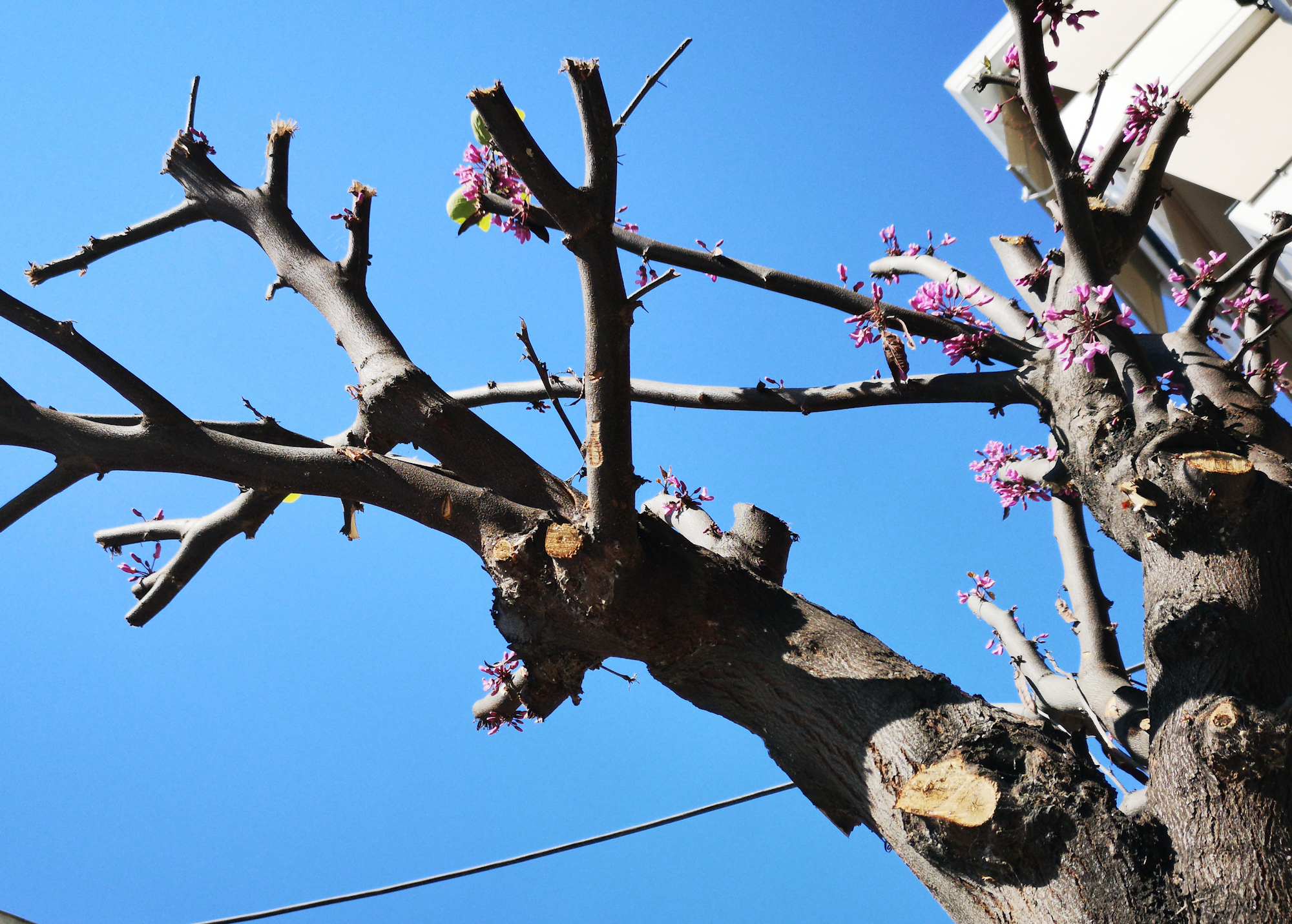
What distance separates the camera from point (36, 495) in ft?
5.74

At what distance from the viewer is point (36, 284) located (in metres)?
2.44

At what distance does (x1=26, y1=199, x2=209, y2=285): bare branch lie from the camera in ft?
7.82

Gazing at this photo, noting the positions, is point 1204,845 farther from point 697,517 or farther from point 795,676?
point 697,517

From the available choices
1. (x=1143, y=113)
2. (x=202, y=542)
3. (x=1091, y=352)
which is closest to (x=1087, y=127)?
(x=1143, y=113)

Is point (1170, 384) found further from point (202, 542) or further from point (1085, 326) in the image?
point (202, 542)

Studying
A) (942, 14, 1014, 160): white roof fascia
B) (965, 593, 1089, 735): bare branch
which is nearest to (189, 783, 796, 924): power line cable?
(965, 593, 1089, 735): bare branch

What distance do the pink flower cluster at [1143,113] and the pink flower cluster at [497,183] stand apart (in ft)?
6.45

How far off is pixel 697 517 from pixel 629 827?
57.9 inches

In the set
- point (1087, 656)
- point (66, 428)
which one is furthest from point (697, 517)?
point (66, 428)

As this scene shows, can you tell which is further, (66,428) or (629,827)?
(629,827)

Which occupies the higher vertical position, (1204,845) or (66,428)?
(66,428)

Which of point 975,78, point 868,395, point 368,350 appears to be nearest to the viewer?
point 368,350

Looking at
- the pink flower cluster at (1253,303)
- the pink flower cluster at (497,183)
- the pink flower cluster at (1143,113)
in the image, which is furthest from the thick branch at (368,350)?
the pink flower cluster at (1253,303)

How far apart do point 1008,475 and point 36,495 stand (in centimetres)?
310
